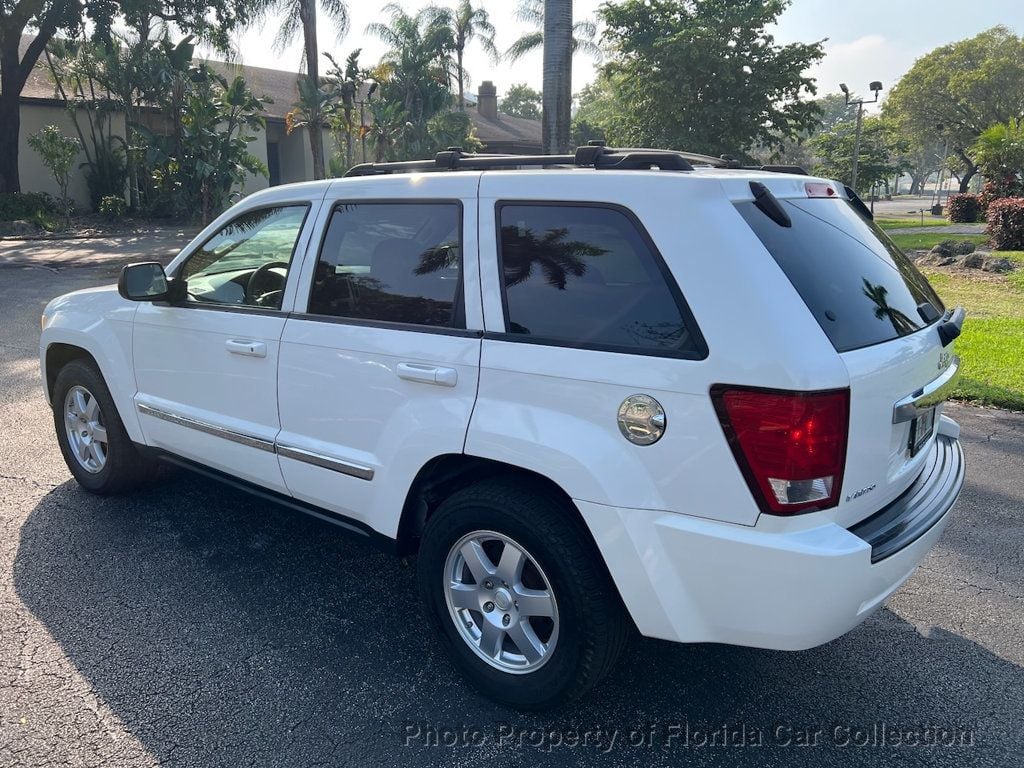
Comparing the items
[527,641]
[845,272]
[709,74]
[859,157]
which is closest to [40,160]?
[709,74]

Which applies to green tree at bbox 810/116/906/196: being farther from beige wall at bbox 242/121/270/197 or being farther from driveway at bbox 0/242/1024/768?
driveway at bbox 0/242/1024/768

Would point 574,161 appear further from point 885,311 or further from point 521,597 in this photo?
point 521,597

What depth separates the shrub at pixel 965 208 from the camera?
28.9 m

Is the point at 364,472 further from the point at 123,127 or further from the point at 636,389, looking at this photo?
the point at 123,127

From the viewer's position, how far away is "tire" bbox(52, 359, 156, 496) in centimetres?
441

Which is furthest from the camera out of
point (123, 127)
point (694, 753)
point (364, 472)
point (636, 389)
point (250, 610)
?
point (123, 127)

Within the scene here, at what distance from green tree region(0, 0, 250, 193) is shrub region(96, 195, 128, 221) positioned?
8.10 feet

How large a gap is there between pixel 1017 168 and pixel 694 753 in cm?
2612

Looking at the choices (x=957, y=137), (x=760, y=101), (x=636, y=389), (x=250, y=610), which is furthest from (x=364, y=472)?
(x=957, y=137)

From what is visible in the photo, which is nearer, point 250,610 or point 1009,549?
point 250,610

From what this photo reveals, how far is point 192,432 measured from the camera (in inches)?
154

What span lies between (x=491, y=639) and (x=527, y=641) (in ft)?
0.52

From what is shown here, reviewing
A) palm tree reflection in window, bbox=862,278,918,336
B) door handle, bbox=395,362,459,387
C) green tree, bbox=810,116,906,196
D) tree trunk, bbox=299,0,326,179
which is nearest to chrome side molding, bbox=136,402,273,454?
door handle, bbox=395,362,459,387

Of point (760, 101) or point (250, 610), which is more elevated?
point (760, 101)
